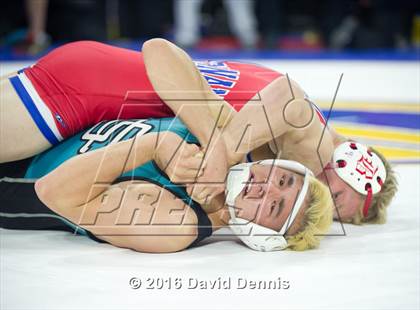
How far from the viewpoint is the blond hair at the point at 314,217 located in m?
3.08

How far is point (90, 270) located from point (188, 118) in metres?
0.70

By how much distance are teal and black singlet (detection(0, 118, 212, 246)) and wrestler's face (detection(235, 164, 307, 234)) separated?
22 centimetres

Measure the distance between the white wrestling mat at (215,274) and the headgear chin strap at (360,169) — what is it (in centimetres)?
19

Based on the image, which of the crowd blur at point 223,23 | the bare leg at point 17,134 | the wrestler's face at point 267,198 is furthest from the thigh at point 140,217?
the crowd blur at point 223,23

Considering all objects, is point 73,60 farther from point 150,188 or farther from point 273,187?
point 273,187

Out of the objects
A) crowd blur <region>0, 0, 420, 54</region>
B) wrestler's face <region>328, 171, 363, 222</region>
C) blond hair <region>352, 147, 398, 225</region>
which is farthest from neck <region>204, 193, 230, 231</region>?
crowd blur <region>0, 0, 420, 54</region>

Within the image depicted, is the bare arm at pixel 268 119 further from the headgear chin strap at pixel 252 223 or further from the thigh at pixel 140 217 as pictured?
the thigh at pixel 140 217

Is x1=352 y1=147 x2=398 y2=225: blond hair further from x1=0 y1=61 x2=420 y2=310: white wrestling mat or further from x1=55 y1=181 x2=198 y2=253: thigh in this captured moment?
x1=55 y1=181 x2=198 y2=253: thigh

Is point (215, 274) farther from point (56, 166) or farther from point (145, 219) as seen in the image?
point (56, 166)

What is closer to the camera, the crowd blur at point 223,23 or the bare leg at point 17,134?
the bare leg at point 17,134

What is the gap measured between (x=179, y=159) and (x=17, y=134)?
2.37 ft

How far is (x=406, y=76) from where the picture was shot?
729 cm

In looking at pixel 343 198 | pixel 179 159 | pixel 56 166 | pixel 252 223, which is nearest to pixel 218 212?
pixel 252 223

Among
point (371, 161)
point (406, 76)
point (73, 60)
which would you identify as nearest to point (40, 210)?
point (73, 60)
